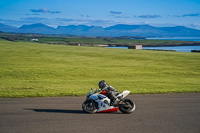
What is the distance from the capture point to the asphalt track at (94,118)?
32.0 ft

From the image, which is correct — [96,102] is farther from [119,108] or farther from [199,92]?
[199,92]

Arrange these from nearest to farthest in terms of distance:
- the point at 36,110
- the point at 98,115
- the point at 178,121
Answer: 1. the point at 178,121
2. the point at 98,115
3. the point at 36,110

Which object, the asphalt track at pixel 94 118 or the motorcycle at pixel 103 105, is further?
the motorcycle at pixel 103 105

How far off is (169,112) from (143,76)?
56.5ft

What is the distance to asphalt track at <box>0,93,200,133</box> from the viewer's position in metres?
9.76

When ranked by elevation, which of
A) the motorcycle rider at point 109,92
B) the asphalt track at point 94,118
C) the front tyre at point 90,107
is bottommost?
the asphalt track at point 94,118

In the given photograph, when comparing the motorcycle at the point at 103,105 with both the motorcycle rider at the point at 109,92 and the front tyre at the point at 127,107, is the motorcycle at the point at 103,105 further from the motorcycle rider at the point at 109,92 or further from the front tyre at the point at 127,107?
the motorcycle rider at the point at 109,92

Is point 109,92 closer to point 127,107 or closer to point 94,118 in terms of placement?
point 127,107

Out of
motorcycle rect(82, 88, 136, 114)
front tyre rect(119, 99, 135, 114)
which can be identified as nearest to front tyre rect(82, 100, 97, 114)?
motorcycle rect(82, 88, 136, 114)

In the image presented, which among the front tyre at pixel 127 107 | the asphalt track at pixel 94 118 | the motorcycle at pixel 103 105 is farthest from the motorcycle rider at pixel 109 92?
the asphalt track at pixel 94 118

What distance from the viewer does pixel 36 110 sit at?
1287 cm

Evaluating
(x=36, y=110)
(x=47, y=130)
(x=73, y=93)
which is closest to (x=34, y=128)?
(x=47, y=130)

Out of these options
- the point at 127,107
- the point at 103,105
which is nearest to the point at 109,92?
the point at 103,105

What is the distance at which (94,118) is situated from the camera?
11.4m
